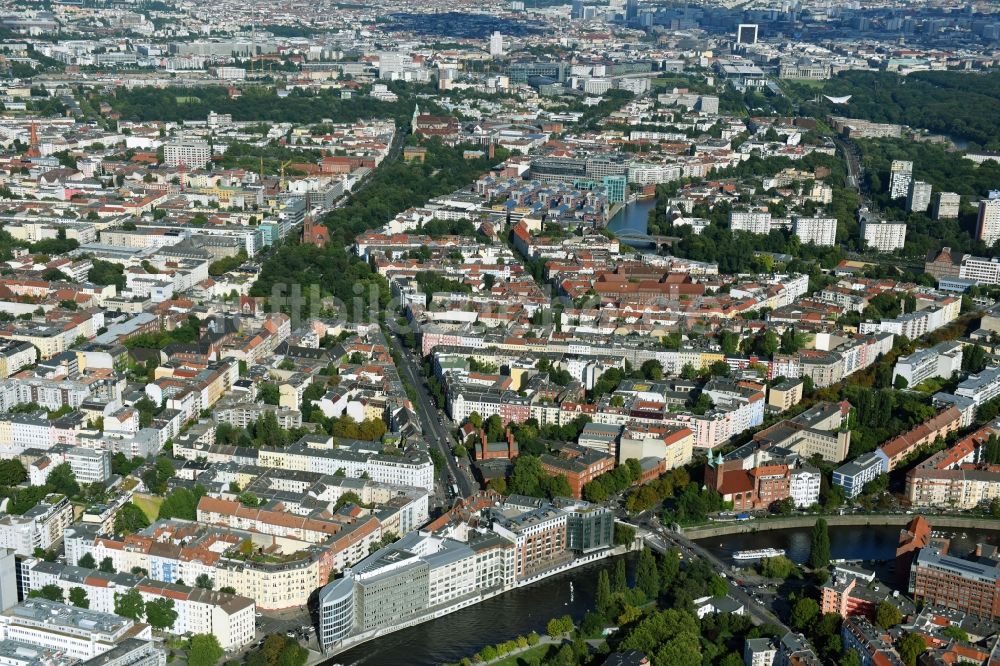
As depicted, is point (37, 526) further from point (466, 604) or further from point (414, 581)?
point (466, 604)

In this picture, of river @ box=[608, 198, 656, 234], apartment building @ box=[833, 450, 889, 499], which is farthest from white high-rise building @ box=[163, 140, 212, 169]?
apartment building @ box=[833, 450, 889, 499]

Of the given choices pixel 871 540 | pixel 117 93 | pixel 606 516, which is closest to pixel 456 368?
pixel 606 516

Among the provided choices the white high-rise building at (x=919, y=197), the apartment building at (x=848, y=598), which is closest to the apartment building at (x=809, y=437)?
the apartment building at (x=848, y=598)

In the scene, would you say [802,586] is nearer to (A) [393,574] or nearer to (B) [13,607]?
(A) [393,574]

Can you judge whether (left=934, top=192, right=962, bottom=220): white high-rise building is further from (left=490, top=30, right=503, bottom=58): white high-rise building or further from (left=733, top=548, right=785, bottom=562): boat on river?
(left=490, top=30, right=503, bottom=58): white high-rise building

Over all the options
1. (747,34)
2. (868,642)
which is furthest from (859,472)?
(747,34)

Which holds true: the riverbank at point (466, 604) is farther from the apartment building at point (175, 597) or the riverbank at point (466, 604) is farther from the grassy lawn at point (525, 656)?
the grassy lawn at point (525, 656)
